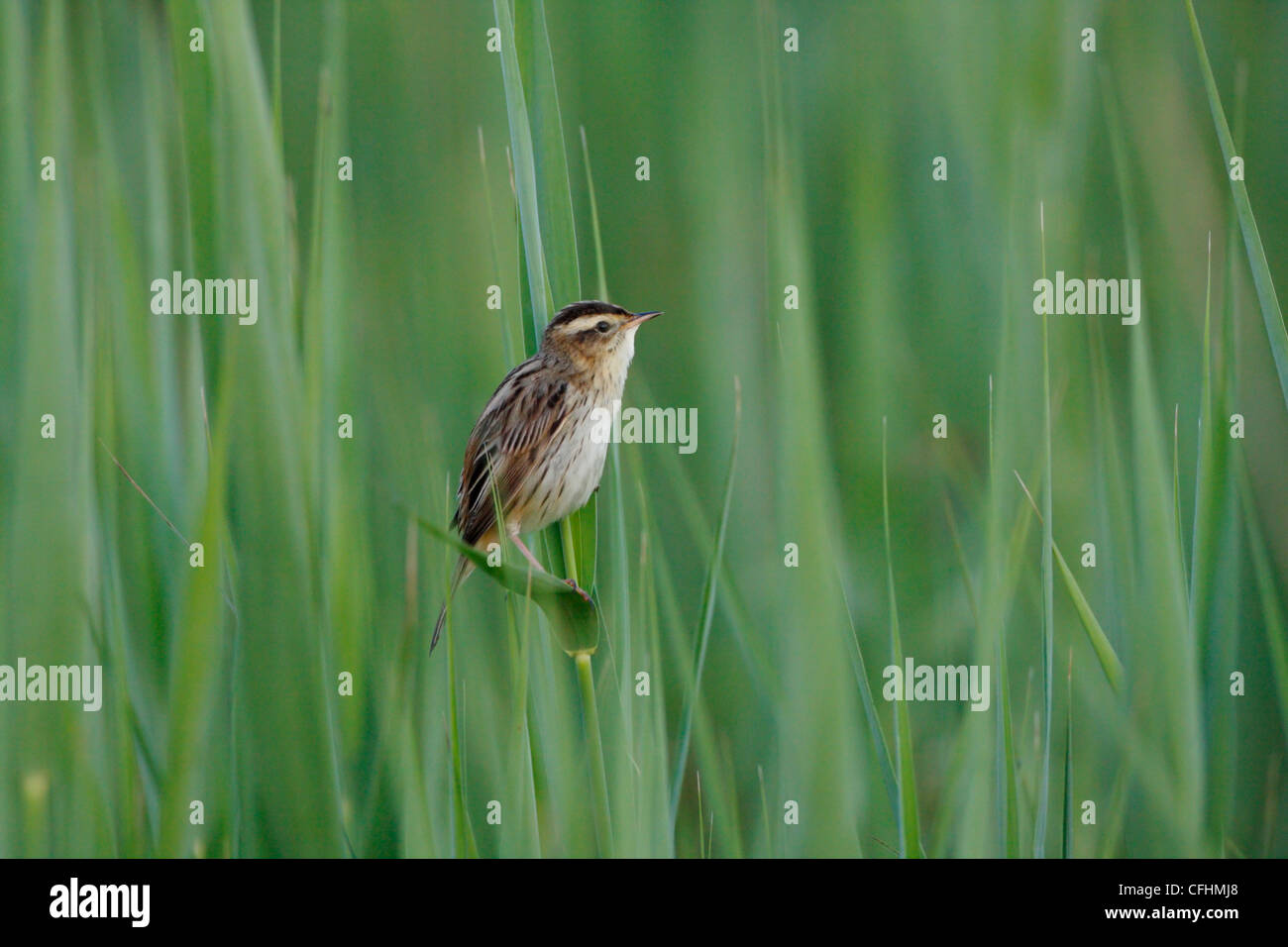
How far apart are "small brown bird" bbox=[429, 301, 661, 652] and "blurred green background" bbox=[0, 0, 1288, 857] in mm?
119

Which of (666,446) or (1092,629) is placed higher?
(666,446)

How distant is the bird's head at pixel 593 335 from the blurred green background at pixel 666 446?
126 millimetres

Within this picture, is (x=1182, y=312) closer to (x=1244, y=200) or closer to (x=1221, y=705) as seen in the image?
(x=1244, y=200)

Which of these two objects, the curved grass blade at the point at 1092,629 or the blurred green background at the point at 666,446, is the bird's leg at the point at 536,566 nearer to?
the blurred green background at the point at 666,446

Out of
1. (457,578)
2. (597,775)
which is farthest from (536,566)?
(597,775)

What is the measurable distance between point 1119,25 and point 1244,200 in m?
1.07

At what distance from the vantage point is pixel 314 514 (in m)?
1.96

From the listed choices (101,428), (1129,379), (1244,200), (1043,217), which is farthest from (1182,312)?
(101,428)

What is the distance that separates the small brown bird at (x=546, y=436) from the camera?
225cm

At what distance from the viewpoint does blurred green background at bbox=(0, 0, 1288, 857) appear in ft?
6.44

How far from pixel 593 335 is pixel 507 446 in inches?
13.9

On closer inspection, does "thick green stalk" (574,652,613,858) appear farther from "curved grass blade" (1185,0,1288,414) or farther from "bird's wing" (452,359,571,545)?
"curved grass blade" (1185,0,1288,414)

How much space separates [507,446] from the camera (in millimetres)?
2432

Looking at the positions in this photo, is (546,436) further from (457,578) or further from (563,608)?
(563,608)
